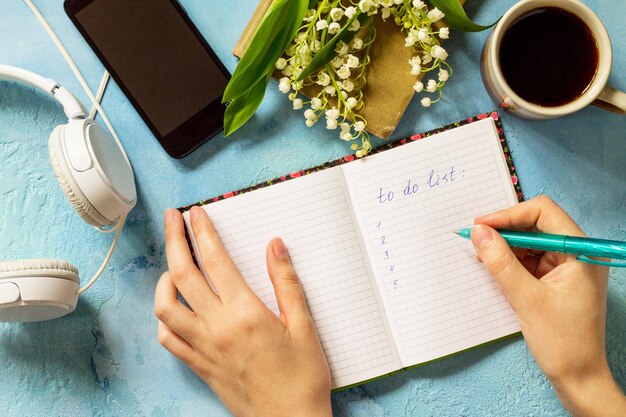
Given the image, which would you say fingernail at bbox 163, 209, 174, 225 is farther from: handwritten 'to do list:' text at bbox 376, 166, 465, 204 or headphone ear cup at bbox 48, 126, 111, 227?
handwritten 'to do list:' text at bbox 376, 166, 465, 204

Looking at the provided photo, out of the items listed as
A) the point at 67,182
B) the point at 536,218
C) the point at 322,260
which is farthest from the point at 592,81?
the point at 67,182

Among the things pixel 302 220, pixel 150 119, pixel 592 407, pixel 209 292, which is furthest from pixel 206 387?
pixel 592 407

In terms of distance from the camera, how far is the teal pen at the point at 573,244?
1.64 ft

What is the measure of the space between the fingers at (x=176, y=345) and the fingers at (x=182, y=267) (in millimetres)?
49

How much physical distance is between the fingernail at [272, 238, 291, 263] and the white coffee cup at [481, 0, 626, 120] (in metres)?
0.32

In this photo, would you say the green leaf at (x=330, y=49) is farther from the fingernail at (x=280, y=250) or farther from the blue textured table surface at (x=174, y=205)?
the fingernail at (x=280, y=250)

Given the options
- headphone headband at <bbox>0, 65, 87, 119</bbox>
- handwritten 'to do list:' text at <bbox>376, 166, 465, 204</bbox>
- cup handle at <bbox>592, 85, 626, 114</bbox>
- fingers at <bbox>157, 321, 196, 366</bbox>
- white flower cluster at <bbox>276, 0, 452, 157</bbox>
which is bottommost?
handwritten 'to do list:' text at <bbox>376, 166, 465, 204</bbox>

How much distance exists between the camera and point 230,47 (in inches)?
26.2

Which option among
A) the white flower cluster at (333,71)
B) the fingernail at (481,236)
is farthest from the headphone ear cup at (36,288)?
the fingernail at (481,236)

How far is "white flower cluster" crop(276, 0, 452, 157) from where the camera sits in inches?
23.4

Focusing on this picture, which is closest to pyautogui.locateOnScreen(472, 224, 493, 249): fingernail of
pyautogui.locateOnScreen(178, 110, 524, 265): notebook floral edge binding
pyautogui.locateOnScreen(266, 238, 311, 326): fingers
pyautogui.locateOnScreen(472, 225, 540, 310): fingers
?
pyautogui.locateOnScreen(472, 225, 540, 310): fingers

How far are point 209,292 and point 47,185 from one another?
27 cm

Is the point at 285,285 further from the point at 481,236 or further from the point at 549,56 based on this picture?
the point at 549,56

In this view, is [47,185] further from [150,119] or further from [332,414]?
[332,414]
